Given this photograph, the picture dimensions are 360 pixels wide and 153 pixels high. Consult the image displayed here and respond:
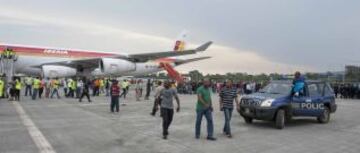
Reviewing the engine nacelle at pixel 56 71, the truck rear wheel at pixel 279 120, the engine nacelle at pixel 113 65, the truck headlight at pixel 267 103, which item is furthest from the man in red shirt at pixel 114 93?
the engine nacelle at pixel 56 71

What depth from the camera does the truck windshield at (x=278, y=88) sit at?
1416 cm

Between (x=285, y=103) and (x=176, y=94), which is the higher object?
(x=176, y=94)

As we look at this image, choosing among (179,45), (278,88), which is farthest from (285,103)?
(179,45)

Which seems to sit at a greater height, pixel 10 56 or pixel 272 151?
pixel 10 56

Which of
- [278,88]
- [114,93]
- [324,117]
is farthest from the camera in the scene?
[114,93]

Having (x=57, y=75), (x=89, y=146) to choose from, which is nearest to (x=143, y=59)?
(x=57, y=75)

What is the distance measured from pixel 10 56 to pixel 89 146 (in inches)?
854

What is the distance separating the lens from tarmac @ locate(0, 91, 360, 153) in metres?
9.18

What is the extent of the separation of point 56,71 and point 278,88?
2395 cm

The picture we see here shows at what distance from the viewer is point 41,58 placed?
120 feet

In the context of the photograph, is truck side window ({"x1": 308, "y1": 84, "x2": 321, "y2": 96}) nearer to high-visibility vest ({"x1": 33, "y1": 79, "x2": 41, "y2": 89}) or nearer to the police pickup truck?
the police pickup truck

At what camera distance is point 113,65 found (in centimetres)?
3406

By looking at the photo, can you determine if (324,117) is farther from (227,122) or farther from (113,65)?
(113,65)

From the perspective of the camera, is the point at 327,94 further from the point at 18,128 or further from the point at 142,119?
the point at 18,128
